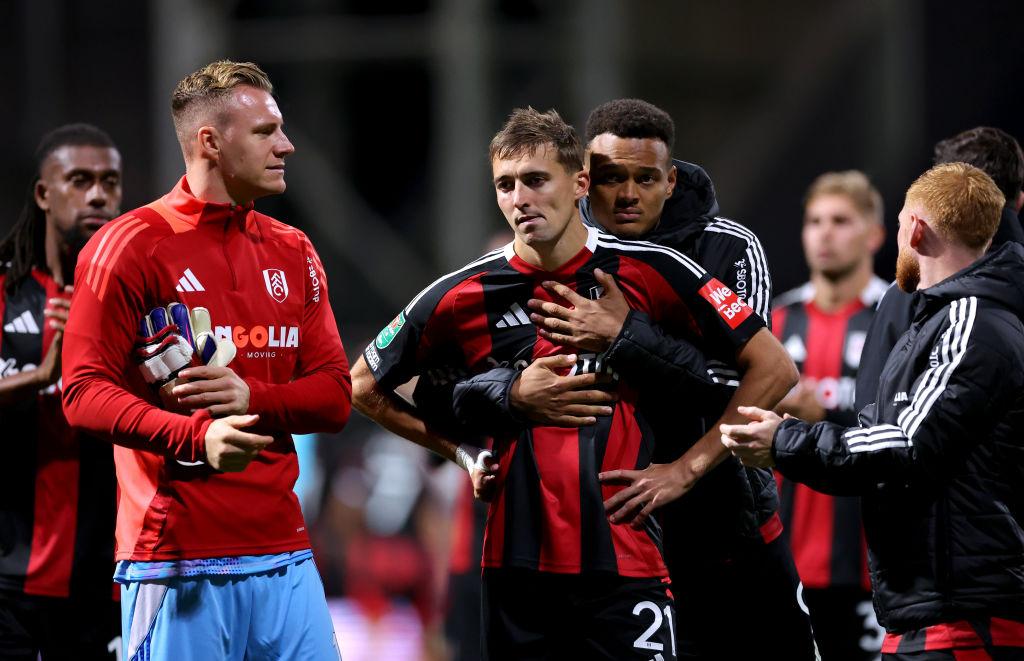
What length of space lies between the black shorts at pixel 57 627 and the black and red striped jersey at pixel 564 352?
142cm

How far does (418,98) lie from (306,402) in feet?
25.6

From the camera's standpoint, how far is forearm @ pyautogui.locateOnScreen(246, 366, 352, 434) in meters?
3.57

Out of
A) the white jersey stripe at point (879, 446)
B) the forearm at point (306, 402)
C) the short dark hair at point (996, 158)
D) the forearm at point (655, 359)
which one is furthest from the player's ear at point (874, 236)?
the forearm at point (306, 402)

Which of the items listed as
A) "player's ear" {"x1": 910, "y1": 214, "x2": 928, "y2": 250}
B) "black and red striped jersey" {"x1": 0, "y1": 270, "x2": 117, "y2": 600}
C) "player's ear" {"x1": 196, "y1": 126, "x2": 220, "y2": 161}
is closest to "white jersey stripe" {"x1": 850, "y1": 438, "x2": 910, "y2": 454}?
"player's ear" {"x1": 910, "y1": 214, "x2": 928, "y2": 250}

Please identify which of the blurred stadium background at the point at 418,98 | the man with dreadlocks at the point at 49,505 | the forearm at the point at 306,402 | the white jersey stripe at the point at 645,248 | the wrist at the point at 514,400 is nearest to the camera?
the forearm at the point at 306,402

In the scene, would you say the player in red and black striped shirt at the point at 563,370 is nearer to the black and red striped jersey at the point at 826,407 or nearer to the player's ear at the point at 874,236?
the black and red striped jersey at the point at 826,407

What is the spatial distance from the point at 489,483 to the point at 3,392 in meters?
1.64

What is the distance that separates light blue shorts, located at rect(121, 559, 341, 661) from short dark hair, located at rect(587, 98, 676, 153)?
1.66m

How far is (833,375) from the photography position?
6180mm

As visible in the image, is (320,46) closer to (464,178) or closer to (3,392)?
(464,178)

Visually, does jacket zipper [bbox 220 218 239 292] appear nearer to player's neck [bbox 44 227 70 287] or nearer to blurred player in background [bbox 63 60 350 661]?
blurred player in background [bbox 63 60 350 661]

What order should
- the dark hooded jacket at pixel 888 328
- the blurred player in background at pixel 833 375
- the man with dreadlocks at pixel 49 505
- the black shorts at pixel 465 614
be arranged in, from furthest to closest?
1. the black shorts at pixel 465 614
2. the blurred player in background at pixel 833 375
3. the man with dreadlocks at pixel 49 505
4. the dark hooded jacket at pixel 888 328

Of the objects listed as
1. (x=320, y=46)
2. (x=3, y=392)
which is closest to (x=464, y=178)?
(x=320, y=46)

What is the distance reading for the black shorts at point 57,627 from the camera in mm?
4504
